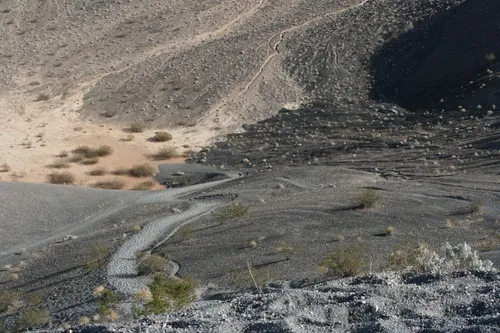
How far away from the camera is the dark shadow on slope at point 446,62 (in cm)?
3509

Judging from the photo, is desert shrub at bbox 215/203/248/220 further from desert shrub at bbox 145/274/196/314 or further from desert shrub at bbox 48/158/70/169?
desert shrub at bbox 48/158/70/169

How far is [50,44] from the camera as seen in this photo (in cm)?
4619

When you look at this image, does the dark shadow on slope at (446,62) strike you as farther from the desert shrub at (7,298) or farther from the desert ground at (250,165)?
the desert shrub at (7,298)

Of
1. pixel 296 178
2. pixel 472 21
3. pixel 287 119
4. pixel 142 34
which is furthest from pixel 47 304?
pixel 142 34

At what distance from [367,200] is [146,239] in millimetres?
5031

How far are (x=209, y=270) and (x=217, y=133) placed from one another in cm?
1934

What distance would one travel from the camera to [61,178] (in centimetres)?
3338

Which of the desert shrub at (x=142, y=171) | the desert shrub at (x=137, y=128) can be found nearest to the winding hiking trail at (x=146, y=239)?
the desert shrub at (x=142, y=171)

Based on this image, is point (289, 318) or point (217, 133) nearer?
point (289, 318)

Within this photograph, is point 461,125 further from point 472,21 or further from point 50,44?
point 50,44

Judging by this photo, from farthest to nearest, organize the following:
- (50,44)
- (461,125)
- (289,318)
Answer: (50,44), (461,125), (289,318)

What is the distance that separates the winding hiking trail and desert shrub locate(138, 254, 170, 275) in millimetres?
167

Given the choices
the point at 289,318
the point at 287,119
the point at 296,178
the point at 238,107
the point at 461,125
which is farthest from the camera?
the point at 238,107

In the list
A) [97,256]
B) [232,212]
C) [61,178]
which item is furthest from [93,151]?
[97,256]
